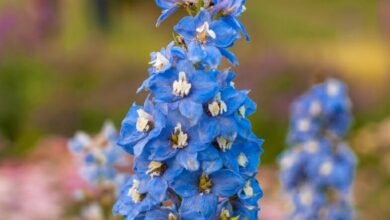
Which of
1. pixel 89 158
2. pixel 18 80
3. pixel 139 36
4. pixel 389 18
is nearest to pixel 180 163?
pixel 89 158

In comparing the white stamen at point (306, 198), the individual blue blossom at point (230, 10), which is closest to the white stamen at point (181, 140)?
the individual blue blossom at point (230, 10)

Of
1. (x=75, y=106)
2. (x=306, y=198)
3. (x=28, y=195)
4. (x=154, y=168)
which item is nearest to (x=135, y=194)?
(x=154, y=168)

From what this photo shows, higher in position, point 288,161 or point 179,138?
point 288,161

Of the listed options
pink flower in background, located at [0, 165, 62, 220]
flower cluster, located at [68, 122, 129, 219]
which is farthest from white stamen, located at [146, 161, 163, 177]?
pink flower in background, located at [0, 165, 62, 220]

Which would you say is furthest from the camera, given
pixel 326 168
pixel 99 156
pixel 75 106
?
pixel 75 106

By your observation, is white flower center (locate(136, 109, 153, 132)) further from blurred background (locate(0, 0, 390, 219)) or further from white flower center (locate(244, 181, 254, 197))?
blurred background (locate(0, 0, 390, 219))

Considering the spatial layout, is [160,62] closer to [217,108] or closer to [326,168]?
[217,108]

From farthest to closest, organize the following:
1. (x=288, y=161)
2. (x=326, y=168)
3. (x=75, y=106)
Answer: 1. (x=75, y=106)
2. (x=288, y=161)
3. (x=326, y=168)

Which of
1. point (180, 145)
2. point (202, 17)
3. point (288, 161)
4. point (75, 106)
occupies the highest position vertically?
point (75, 106)

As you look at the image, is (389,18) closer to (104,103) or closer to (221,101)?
(104,103)
